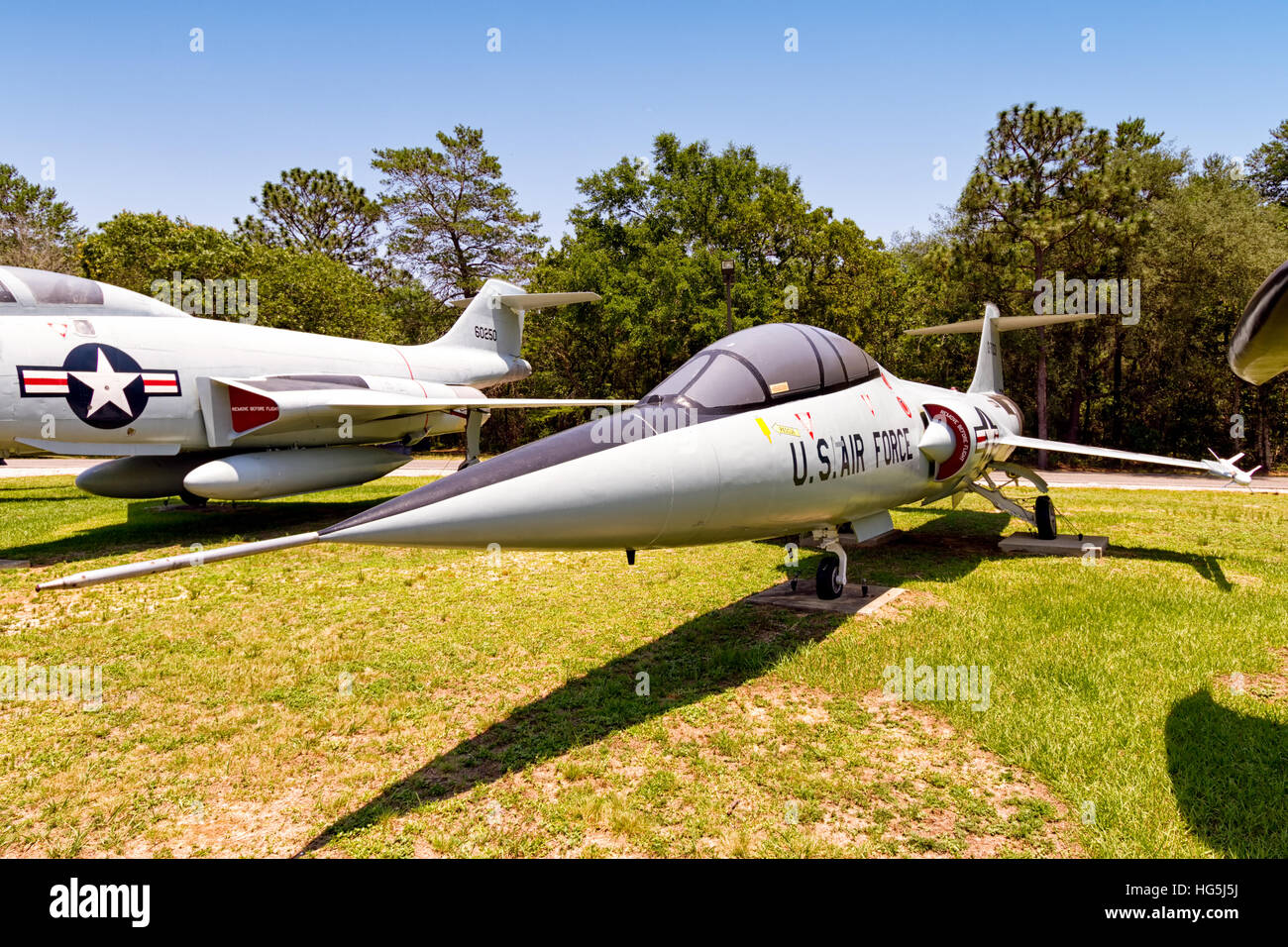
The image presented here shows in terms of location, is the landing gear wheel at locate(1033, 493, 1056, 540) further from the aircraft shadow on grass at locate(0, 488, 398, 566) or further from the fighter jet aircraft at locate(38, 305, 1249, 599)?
the aircraft shadow on grass at locate(0, 488, 398, 566)

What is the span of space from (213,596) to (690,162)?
33.2m

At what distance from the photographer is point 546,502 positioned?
3.86m

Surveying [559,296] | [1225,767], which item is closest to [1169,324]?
[559,296]

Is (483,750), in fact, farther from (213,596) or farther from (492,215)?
(492,215)

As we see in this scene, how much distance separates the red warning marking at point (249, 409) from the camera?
12.0 m

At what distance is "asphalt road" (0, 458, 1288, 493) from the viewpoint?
68.8 ft

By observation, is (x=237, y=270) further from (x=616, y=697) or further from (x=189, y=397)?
(x=616, y=697)

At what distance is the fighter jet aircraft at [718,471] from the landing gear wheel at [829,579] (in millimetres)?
14

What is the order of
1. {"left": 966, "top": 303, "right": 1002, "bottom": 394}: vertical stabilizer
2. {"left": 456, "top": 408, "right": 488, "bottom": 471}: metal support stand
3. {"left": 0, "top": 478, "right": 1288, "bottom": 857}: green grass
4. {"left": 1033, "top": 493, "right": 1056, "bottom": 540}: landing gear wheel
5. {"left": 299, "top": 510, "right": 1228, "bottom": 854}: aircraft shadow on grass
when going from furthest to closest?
{"left": 456, "top": 408, "right": 488, "bottom": 471}: metal support stand
{"left": 966, "top": 303, "right": 1002, "bottom": 394}: vertical stabilizer
{"left": 1033, "top": 493, "right": 1056, "bottom": 540}: landing gear wheel
{"left": 299, "top": 510, "right": 1228, "bottom": 854}: aircraft shadow on grass
{"left": 0, "top": 478, "right": 1288, "bottom": 857}: green grass

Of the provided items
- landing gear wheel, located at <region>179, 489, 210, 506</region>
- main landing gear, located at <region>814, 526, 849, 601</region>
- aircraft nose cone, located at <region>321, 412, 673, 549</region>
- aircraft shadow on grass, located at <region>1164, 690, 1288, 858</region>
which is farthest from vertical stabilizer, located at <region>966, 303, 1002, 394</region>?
landing gear wheel, located at <region>179, 489, 210, 506</region>

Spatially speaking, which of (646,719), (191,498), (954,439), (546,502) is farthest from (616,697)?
(191,498)

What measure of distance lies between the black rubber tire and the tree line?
18.0 meters

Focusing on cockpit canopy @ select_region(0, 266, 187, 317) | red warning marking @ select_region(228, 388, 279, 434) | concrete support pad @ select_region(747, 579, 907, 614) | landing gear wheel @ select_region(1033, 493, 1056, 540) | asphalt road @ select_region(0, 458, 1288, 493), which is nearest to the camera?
concrete support pad @ select_region(747, 579, 907, 614)

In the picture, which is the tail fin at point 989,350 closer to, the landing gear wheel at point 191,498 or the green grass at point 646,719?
the green grass at point 646,719
